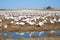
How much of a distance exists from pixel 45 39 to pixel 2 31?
149 inches

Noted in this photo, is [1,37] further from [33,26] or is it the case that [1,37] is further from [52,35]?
[33,26]

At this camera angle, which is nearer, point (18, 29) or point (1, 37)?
point (1, 37)

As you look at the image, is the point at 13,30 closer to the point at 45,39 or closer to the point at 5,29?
the point at 5,29

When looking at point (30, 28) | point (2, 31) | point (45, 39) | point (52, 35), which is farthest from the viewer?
point (30, 28)

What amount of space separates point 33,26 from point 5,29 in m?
2.21

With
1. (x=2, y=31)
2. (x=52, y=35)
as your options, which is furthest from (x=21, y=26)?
(x=52, y=35)

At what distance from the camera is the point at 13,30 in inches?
632

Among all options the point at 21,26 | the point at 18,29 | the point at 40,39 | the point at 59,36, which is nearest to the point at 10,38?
the point at 40,39

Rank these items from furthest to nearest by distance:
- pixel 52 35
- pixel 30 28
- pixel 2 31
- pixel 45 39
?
pixel 30 28
pixel 2 31
pixel 52 35
pixel 45 39

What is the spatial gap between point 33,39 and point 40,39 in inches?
14.3

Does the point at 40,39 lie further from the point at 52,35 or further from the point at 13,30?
the point at 13,30

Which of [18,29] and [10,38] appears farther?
[18,29]

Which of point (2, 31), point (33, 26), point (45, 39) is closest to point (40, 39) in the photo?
point (45, 39)

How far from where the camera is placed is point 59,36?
13.2 m
